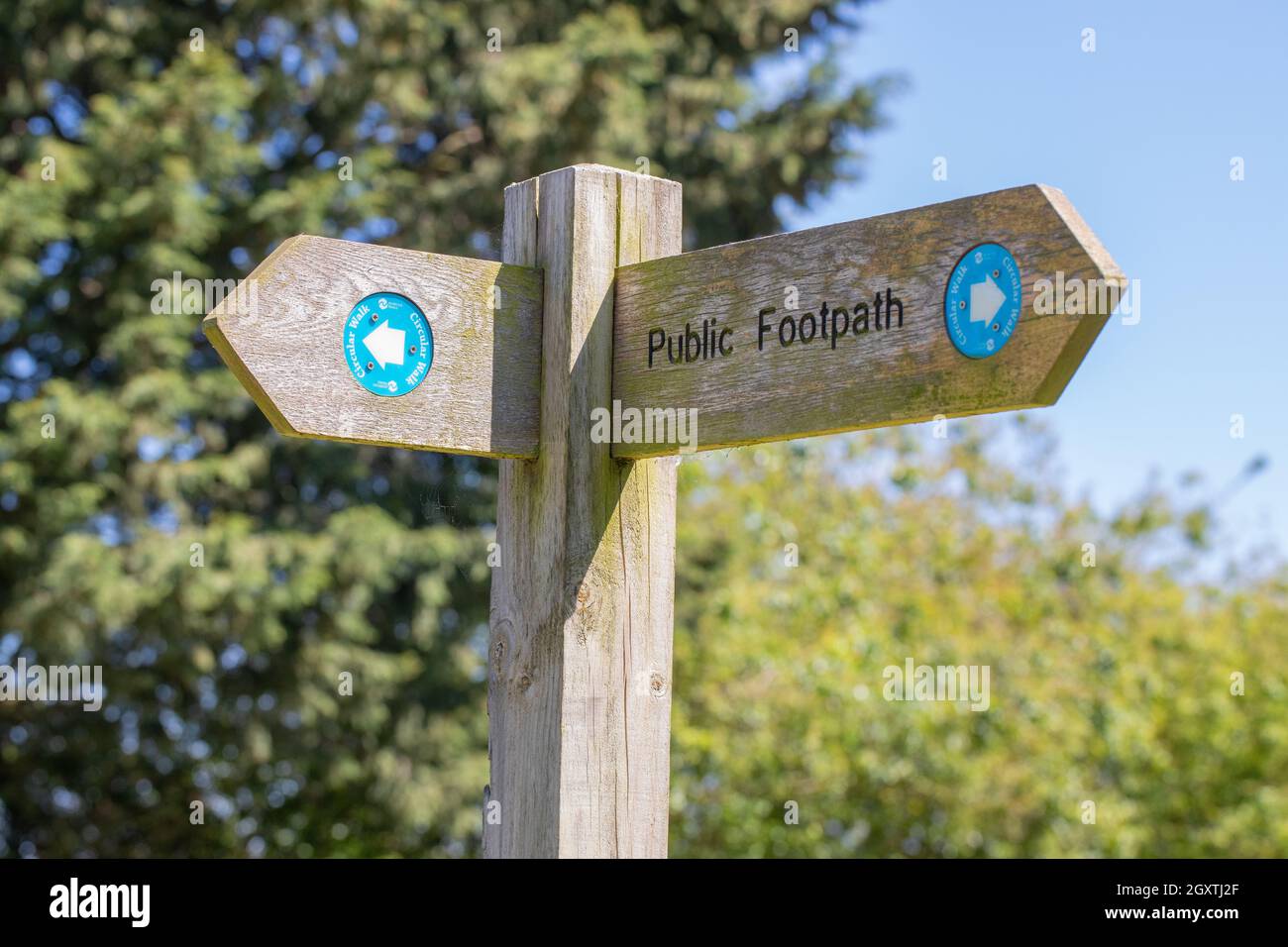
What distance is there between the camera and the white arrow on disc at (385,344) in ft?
6.52

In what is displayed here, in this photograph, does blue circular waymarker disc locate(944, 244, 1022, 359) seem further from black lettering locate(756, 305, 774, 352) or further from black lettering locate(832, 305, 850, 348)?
black lettering locate(756, 305, 774, 352)

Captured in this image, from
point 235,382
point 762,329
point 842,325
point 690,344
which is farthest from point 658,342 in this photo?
point 235,382

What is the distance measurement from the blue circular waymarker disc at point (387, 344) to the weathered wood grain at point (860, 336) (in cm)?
27

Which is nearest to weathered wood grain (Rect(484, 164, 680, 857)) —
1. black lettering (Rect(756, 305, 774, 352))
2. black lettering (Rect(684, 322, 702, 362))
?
black lettering (Rect(684, 322, 702, 362))

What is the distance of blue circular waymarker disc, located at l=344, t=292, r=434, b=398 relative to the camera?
77.5 inches

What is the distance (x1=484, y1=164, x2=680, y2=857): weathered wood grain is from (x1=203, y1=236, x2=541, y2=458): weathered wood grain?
0.16ft

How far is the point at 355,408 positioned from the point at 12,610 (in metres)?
6.39

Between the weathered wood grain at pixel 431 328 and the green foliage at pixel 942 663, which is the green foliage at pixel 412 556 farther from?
the weathered wood grain at pixel 431 328

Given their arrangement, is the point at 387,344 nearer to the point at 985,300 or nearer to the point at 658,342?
the point at 658,342
